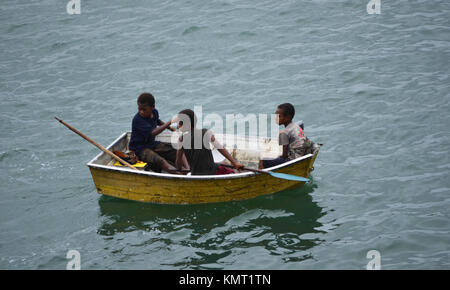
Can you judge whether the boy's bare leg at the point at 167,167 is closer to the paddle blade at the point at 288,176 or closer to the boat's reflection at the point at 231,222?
the boat's reflection at the point at 231,222

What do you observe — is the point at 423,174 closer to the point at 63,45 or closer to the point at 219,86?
the point at 219,86

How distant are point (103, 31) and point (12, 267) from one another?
10041 millimetres

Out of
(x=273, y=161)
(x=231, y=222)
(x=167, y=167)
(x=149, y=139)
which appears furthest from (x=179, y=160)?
(x=273, y=161)

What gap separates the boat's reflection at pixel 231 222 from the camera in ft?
25.7

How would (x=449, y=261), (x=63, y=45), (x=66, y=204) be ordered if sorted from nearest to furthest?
(x=449, y=261) → (x=66, y=204) → (x=63, y=45)

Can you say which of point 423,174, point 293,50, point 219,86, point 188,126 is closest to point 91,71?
point 219,86

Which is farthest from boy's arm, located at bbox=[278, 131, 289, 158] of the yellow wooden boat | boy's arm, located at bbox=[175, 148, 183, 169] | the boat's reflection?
boy's arm, located at bbox=[175, 148, 183, 169]

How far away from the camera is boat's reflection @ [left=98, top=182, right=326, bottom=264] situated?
7820 millimetres

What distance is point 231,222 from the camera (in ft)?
27.1

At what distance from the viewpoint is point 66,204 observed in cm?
912

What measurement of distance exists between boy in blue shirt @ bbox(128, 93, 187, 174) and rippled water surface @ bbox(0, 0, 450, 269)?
2.58 ft

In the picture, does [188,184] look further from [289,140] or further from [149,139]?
[289,140]

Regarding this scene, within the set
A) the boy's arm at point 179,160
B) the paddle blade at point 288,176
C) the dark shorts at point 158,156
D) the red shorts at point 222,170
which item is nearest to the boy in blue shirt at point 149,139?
the dark shorts at point 158,156

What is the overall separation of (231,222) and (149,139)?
209 centimetres
